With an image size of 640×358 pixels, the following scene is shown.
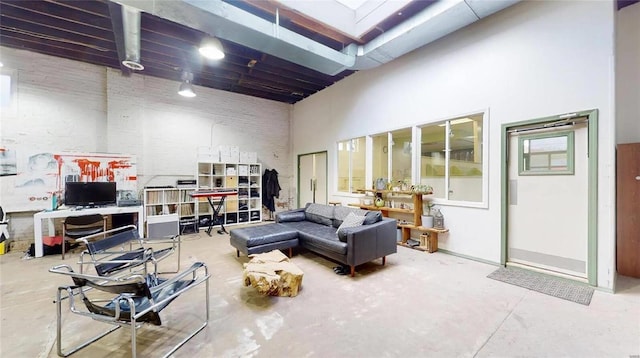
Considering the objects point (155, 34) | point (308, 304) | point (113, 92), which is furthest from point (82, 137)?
point (308, 304)

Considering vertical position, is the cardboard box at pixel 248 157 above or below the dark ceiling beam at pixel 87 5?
below

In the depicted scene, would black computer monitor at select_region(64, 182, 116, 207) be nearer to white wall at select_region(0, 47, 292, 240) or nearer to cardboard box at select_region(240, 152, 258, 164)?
white wall at select_region(0, 47, 292, 240)

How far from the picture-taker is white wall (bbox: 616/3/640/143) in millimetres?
3145

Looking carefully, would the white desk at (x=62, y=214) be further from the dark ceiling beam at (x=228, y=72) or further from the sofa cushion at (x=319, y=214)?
the sofa cushion at (x=319, y=214)

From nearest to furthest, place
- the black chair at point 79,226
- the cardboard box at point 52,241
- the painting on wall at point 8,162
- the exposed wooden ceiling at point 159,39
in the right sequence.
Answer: the exposed wooden ceiling at point 159,39
the black chair at point 79,226
the cardboard box at point 52,241
the painting on wall at point 8,162

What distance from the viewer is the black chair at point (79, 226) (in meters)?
3.99

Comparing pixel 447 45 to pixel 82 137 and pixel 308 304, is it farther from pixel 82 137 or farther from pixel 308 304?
pixel 82 137

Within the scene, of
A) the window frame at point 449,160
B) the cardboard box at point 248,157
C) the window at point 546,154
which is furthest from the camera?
the cardboard box at point 248,157

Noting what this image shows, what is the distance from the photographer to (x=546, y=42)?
3.16 m

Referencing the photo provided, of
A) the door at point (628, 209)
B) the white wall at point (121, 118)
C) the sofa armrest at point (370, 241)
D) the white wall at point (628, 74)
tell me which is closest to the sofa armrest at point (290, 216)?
the sofa armrest at point (370, 241)

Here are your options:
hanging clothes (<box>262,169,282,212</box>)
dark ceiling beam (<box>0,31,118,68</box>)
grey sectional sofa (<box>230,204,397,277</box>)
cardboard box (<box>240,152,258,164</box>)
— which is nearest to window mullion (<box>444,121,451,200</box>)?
grey sectional sofa (<box>230,204,397,277</box>)

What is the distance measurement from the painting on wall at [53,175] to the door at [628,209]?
8.28 m

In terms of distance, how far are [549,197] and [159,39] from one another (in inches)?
254

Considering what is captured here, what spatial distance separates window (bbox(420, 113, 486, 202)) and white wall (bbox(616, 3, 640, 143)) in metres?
1.57
